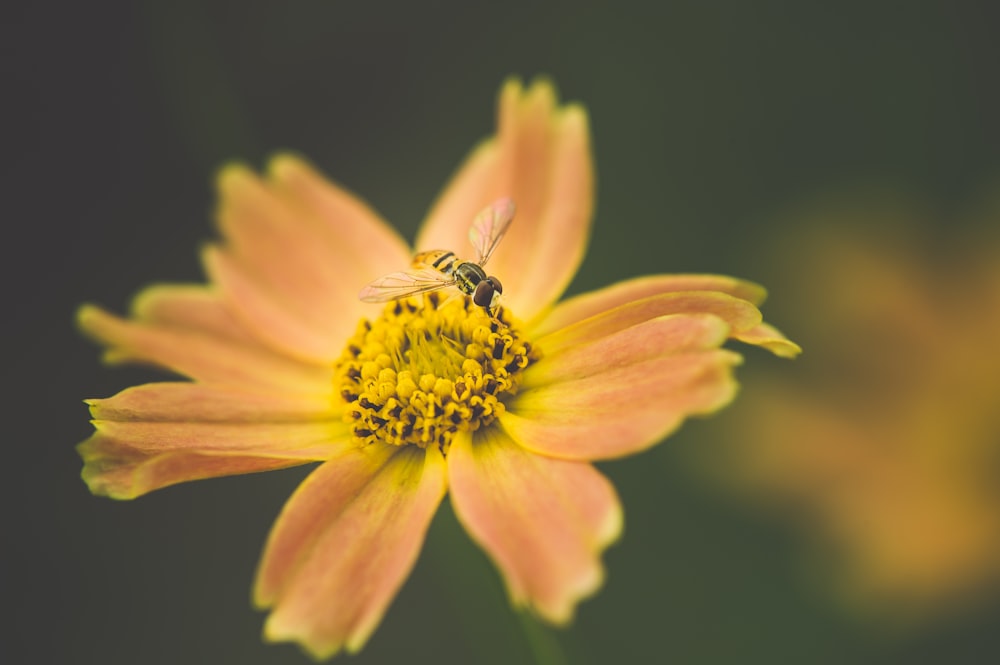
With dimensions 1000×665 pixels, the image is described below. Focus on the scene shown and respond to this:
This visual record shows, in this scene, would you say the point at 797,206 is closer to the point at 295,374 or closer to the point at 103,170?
the point at 295,374

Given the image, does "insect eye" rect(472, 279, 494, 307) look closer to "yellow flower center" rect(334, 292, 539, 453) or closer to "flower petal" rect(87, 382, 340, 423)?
"yellow flower center" rect(334, 292, 539, 453)

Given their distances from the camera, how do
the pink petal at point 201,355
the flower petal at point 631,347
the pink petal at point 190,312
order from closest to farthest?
the flower petal at point 631,347, the pink petal at point 201,355, the pink petal at point 190,312

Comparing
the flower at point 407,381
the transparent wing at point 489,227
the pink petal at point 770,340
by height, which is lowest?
the flower at point 407,381

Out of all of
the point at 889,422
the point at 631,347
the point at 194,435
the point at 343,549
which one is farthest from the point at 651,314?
the point at 889,422

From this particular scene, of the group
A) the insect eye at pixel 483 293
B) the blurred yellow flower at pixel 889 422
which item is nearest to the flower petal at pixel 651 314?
the insect eye at pixel 483 293

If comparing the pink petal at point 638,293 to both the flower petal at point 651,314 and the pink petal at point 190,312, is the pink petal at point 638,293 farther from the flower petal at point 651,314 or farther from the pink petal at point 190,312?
the pink petal at point 190,312

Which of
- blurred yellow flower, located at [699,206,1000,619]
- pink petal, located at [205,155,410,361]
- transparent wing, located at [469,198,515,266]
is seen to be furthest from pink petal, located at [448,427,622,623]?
blurred yellow flower, located at [699,206,1000,619]
